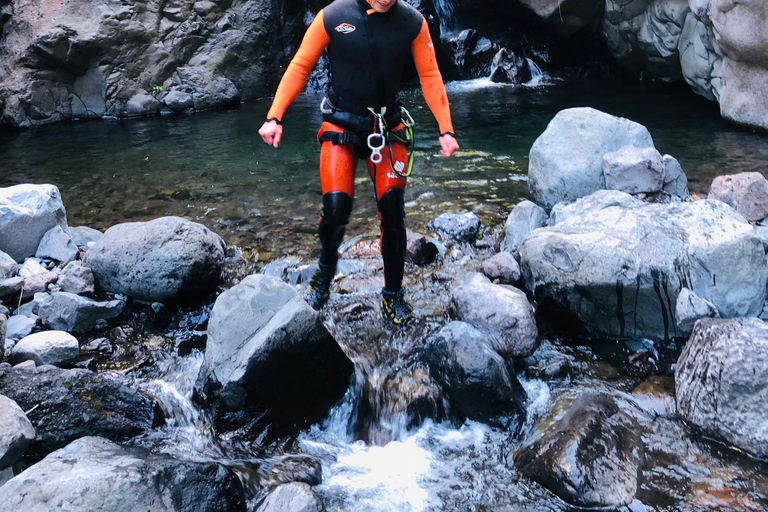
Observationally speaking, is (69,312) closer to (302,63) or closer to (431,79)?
(302,63)

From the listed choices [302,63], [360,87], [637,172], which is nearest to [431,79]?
[360,87]

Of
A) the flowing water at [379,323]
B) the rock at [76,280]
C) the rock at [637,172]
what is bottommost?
the flowing water at [379,323]

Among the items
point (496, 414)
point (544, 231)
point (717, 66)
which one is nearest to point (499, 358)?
point (496, 414)

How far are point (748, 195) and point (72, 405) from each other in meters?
5.84

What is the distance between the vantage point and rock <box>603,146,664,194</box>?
558cm

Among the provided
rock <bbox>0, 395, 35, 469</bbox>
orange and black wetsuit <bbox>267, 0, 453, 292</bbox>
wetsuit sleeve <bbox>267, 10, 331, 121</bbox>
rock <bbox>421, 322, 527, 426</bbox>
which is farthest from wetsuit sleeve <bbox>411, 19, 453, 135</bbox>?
rock <bbox>0, 395, 35, 469</bbox>

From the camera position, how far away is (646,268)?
4.33m

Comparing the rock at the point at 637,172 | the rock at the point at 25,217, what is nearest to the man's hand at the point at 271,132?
the rock at the point at 25,217

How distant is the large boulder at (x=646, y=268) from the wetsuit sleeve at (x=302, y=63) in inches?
90.7

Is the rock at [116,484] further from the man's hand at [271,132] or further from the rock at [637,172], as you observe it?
the rock at [637,172]

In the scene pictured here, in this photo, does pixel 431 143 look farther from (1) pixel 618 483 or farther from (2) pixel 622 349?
(1) pixel 618 483

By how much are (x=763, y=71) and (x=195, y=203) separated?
9.37 meters

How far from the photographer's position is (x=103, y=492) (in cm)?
259

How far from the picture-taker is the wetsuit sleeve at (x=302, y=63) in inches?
162
